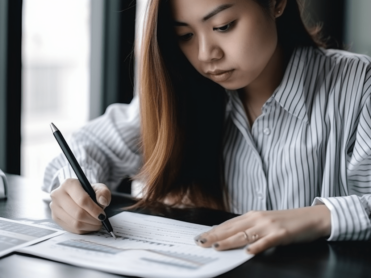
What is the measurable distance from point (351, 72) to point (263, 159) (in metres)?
0.32

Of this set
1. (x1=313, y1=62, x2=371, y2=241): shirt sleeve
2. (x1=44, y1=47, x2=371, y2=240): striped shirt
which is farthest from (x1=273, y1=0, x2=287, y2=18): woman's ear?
(x1=313, y1=62, x2=371, y2=241): shirt sleeve

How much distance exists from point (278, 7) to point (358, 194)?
0.51 metres

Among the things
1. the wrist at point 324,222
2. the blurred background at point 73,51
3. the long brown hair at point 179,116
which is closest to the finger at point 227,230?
the wrist at point 324,222

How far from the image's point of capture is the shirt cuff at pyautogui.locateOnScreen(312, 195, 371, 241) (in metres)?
1.03

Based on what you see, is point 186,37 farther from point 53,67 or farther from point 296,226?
point 53,67

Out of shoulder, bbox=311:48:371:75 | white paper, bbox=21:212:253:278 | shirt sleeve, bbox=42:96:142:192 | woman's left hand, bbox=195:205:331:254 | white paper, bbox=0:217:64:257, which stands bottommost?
white paper, bbox=0:217:64:257

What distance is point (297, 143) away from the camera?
1466mm

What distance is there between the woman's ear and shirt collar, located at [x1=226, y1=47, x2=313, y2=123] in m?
0.14

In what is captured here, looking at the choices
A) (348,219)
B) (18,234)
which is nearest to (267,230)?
(348,219)

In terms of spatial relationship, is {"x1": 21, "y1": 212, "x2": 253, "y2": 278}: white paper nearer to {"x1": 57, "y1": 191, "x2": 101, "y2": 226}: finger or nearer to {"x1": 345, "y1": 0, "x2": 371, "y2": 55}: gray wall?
{"x1": 57, "y1": 191, "x2": 101, "y2": 226}: finger

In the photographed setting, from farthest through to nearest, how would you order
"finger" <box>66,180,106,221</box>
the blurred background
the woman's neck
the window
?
the window < the blurred background < the woman's neck < "finger" <box>66,180,106,221</box>

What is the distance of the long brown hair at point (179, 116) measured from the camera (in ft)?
4.54

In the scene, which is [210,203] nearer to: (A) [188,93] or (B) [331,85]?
(A) [188,93]

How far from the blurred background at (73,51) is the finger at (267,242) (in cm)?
80
